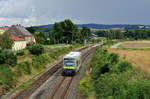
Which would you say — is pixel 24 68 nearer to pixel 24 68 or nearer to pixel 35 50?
pixel 24 68

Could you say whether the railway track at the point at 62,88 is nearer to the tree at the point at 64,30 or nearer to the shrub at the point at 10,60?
the shrub at the point at 10,60

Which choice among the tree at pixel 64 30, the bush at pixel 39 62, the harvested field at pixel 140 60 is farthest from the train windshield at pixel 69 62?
the tree at pixel 64 30

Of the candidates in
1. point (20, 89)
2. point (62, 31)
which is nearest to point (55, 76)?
point (20, 89)

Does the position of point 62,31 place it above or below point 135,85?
above

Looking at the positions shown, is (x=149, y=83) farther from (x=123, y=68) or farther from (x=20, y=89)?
(x=20, y=89)

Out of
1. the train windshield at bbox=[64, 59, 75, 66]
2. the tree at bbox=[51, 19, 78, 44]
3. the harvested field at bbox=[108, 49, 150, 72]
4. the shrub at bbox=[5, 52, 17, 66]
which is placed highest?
the tree at bbox=[51, 19, 78, 44]

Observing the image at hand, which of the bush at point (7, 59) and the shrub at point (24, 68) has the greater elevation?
the bush at point (7, 59)

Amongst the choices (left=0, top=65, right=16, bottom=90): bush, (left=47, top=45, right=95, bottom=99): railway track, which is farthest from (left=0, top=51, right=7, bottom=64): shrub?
(left=47, top=45, right=95, bottom=99): railway track

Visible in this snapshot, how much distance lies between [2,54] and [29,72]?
4914 mm

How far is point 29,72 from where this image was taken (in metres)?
26.7

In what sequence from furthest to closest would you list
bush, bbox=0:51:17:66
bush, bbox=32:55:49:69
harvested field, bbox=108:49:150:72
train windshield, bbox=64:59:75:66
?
bush, bbox=32:55:49:69
harvested field, bbox=108:49:150:72
train windshield, bbox=64:59:75:66
bush, bbox=0:51:17:66

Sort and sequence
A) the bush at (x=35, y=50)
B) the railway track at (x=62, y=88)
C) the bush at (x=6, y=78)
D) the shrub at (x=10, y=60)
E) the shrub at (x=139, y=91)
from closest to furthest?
the shrub at (x=139, y=91)
the railway track at (x=62, y=88)
the bush at (x=6, y=78)
the shrub at (x=10, y=60)
the bush at (x=35, y=50)

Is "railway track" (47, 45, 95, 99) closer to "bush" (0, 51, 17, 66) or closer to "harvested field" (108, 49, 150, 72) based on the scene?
"bush" (0, 51, 17, 66)

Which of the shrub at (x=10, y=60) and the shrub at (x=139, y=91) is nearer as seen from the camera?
the shrub at (x=139, y=91)
